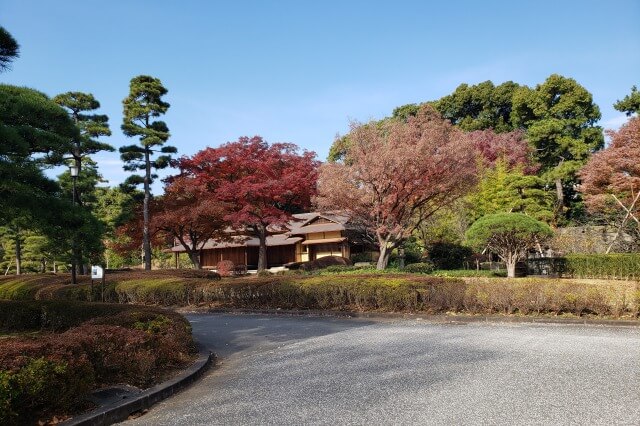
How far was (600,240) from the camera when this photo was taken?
22984 mm

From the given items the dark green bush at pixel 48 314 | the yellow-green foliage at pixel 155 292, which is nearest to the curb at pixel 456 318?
the yellow-green foliage at pixel 155 292

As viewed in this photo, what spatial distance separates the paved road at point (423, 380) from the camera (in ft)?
13.3

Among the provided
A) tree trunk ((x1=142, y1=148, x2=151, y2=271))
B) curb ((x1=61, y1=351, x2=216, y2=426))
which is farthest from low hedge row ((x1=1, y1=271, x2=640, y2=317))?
tree trunk ((x1=142, y1=148, x2=151, y2=271))

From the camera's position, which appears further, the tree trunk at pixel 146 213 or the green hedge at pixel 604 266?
the tree trunk at pixel 146 213

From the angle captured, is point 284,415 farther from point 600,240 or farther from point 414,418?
point 600,240

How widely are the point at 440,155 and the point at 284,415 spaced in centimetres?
1642

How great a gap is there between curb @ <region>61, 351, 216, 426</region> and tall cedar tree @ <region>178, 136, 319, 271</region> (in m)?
18.5

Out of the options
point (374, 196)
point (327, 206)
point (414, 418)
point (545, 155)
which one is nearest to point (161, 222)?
point (327, 206)

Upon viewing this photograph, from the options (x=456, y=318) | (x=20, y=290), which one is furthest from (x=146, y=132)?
(x=456, y=318)

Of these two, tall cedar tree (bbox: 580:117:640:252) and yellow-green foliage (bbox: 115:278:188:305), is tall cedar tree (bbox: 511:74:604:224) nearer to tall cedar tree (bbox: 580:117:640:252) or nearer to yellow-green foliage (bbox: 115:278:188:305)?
tall cedar tree (bbox: 580:117:640:252)

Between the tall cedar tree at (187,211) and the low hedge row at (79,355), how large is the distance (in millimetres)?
14678

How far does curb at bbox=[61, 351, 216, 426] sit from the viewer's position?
4145mm

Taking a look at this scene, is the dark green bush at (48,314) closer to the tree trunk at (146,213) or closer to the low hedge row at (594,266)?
the tree trunk at (146,213)

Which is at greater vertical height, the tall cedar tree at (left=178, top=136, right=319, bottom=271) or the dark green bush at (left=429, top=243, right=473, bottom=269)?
the tall cedar tree at (left=178, top=136, right=319, bottom=271)
